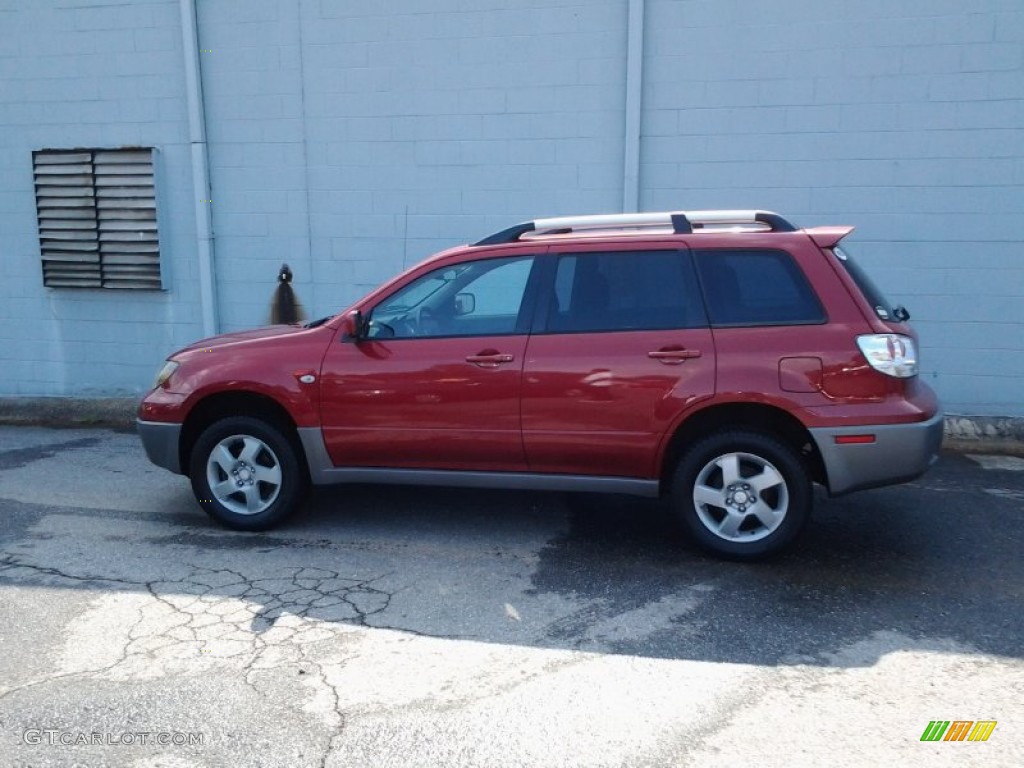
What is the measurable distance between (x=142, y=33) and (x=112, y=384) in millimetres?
3625

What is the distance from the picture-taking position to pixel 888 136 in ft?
24.8

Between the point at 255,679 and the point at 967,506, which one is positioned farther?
the point at 967,506

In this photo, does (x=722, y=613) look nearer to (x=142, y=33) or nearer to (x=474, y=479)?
(x=474, y=479)

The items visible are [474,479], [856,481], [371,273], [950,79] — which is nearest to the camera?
[856,481]

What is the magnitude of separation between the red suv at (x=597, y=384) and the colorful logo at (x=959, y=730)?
4.93 ft

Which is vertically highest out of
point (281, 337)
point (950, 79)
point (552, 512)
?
point (950, 79)

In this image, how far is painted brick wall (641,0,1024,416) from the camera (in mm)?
7383

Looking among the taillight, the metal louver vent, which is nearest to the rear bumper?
the taillight

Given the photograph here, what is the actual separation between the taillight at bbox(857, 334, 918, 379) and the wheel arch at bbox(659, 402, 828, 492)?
19.6 inches

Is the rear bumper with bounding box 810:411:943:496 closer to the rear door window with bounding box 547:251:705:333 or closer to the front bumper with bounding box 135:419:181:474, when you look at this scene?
the rear door window with bounding box 547:251:705:333

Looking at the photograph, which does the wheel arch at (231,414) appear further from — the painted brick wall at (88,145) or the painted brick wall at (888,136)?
the painted brick wall at (888,136)

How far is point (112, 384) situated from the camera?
30.9ft

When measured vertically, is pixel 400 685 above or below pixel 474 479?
below

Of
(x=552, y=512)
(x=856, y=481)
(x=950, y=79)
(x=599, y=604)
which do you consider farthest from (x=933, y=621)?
(x=950, y=79)
